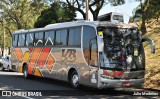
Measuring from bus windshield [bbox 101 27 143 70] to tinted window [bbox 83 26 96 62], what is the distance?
585 millimetres

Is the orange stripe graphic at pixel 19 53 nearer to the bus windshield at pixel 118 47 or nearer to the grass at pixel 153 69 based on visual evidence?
the grass at pixel 153 69

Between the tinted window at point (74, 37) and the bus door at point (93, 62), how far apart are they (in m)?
1.33

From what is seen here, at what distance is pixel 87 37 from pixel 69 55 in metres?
1.98

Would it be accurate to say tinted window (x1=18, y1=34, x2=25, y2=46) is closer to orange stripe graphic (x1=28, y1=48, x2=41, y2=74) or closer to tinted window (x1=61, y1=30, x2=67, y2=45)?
orange stripe graphic (x1=28, y1=48, x2=41, y2=74)

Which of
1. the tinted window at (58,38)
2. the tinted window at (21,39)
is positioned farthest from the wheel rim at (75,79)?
the tinted window at (21,39)

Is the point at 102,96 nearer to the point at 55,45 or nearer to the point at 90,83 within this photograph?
the point at 90,83

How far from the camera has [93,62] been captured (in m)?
15.0

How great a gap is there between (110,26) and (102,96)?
10.1ft

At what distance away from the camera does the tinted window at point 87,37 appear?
15.3 metres

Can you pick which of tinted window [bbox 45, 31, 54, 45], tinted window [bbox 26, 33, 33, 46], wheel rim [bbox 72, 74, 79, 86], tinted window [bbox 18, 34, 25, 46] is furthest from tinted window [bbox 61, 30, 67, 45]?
tinted window [bbox 18, 34, 25, 46]

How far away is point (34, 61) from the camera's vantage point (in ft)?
70.3

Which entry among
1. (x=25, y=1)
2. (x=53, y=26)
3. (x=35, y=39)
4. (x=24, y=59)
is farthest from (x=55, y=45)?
(x=25, y=1)

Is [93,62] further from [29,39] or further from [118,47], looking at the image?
[29,39]

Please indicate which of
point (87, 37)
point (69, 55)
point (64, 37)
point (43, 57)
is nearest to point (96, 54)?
point (87, 37)
